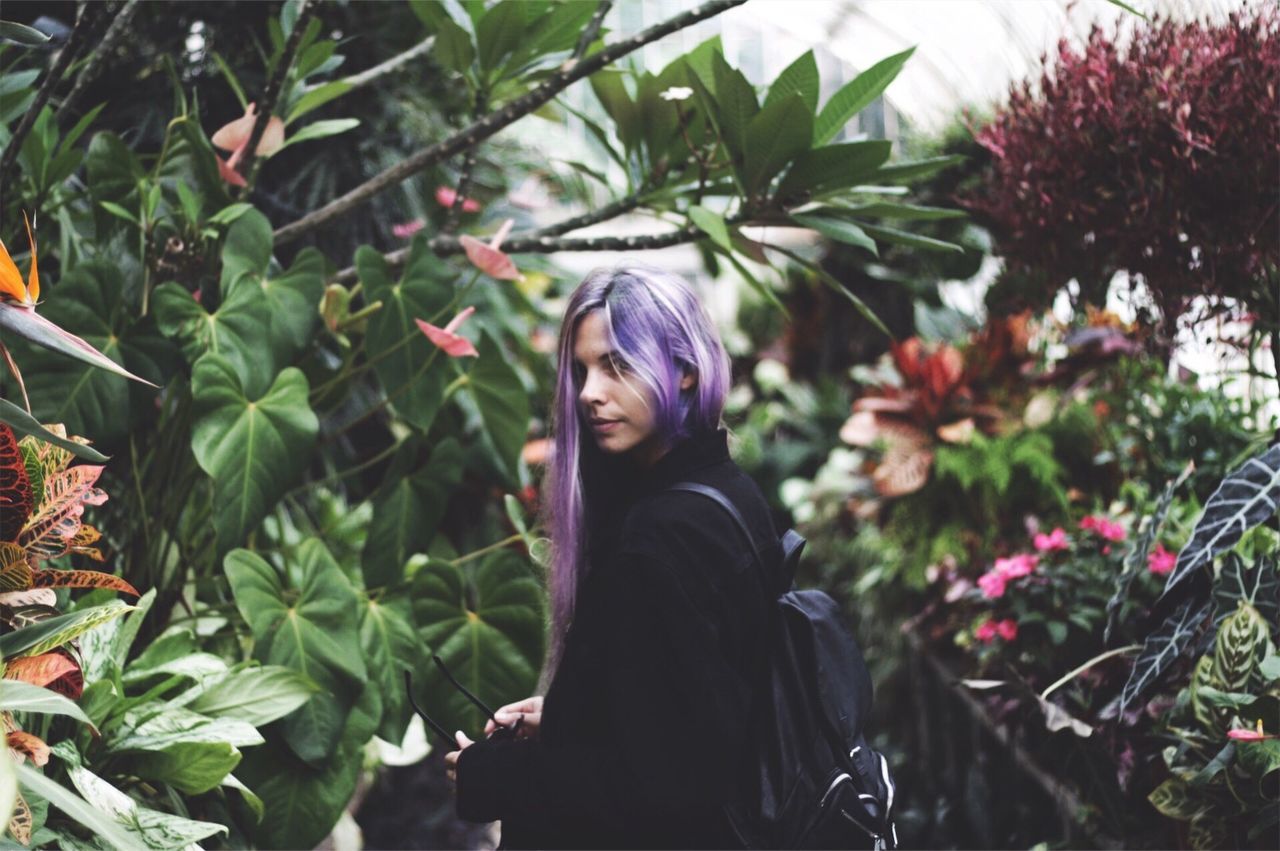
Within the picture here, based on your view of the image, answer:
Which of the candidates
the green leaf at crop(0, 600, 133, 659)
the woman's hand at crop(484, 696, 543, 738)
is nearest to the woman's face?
the woman's hand at crop(484, 696, 543, 738)

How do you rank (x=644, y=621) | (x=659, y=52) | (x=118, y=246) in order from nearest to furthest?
(x=644, y=621) < (x=118, y=246) < (x=659, y=52)

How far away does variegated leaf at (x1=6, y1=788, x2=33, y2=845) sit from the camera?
1.10 m

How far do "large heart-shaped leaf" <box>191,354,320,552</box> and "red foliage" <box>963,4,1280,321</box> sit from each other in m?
1.44

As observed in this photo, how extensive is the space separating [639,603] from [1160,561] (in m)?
1.33

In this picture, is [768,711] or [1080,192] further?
[1080,192]

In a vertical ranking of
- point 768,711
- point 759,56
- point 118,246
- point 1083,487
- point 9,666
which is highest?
point 759,56

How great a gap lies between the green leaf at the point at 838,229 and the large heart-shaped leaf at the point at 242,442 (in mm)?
976

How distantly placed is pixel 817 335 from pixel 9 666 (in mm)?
4071

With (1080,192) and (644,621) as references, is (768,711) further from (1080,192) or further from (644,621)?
(1080,192)

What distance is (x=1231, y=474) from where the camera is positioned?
1.65m

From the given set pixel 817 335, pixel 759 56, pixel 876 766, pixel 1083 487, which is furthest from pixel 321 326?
pixel 759 56

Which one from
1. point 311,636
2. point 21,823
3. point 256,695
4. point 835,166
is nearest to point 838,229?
point 835,166

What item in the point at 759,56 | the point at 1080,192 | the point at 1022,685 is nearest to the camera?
the point at 1022,685

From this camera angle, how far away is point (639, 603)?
1.16 m
